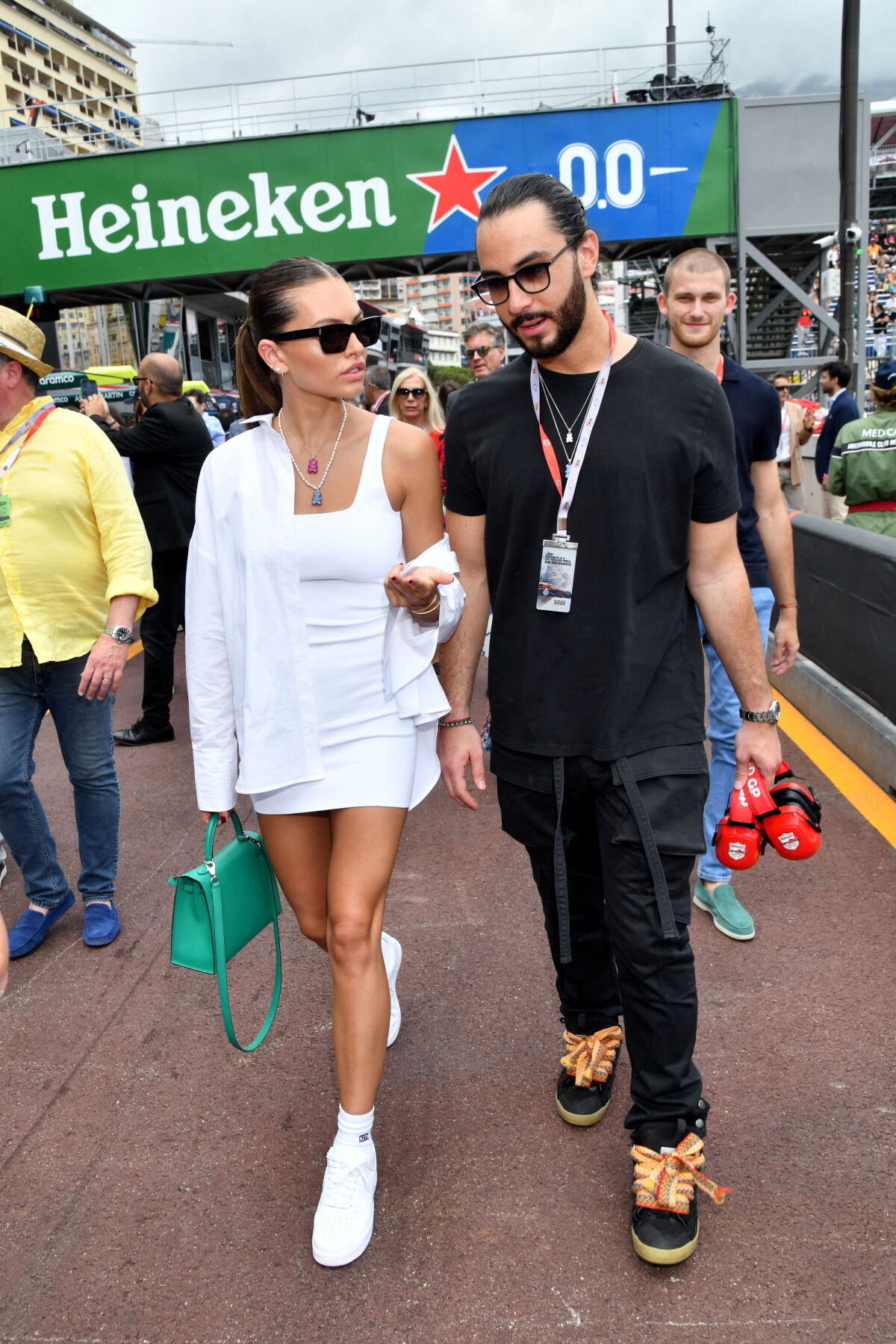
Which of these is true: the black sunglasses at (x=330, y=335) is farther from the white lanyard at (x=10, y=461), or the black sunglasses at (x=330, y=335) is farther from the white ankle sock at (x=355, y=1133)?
the white ankle sock at (x=355, y=1133)

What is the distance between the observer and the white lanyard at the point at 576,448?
2.21m

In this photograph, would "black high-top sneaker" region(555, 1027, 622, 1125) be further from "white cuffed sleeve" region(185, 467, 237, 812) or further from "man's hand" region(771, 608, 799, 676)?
"man's hand" region(771, 608, 799, 676)

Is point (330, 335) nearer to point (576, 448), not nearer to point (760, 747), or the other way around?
point (576, 448)

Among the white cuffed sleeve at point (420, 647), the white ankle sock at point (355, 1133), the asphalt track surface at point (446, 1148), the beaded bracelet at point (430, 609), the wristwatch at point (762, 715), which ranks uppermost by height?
the beaded bracelet at point (430, 609)

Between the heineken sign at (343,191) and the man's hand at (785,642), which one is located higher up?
the heineken sign at (343,191)

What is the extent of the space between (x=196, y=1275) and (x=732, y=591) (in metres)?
1.87

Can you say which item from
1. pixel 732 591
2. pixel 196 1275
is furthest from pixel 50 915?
pixel 732 591

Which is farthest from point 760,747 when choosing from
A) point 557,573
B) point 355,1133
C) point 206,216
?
point 206,216

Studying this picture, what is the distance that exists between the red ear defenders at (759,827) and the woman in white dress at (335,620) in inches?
29.9

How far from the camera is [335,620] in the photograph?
239 cm

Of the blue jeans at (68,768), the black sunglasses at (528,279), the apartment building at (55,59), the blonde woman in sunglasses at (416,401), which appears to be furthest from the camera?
the apartment building at (55,59)

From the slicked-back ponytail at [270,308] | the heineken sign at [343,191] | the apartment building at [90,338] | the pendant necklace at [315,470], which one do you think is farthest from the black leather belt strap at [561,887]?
the apartment building at [90,338]

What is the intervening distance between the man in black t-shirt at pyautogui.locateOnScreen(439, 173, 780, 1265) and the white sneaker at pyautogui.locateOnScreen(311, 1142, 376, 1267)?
58 centimetres

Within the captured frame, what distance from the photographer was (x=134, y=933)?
3.95 meters
